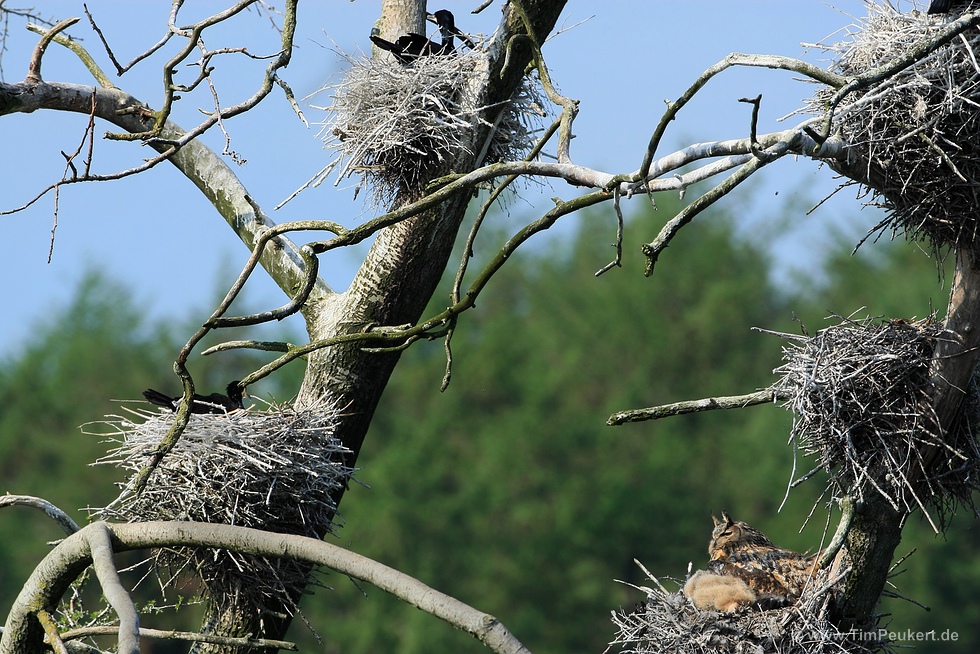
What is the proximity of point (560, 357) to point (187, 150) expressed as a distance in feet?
92.5

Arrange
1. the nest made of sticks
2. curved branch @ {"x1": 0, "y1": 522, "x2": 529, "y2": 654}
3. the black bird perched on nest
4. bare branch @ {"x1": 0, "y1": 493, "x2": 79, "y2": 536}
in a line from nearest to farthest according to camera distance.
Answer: curved branch @ {"x1": 0, "y1": 522, "x2": 529, "y2": 654}
the nest made of sticks
bare branch @ {"x1": 0, "y1": 493, "x2": 79, "y2": 536}
the black bird perched on nest

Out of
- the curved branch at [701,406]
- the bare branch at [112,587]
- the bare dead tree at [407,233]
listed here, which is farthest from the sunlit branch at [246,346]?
the curved branch at [701,406]

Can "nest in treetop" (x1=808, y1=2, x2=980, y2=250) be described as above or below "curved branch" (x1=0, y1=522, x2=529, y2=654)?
above

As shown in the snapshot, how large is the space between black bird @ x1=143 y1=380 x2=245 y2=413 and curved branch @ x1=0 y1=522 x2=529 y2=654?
0.76m

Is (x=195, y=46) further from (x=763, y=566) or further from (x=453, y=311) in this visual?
(x=763, y=566)

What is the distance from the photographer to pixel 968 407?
367 cm

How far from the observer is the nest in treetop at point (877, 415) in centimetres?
355

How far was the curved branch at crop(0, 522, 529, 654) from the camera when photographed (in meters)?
3.00

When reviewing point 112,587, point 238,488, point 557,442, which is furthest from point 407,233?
point 557,442

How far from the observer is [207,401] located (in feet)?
14.9

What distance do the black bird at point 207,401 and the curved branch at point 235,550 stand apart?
2.51 ft

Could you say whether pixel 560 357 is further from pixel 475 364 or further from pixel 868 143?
pixel 868 143

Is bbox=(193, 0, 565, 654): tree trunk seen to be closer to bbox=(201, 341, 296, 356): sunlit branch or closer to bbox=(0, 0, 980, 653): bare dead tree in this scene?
bbox=(0, 0, 980, 653): bare dead tree

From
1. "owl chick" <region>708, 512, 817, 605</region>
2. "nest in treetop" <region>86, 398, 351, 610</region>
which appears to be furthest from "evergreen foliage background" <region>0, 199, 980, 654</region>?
"nest in treetop" <region>86, 398, 351, 610</region>
